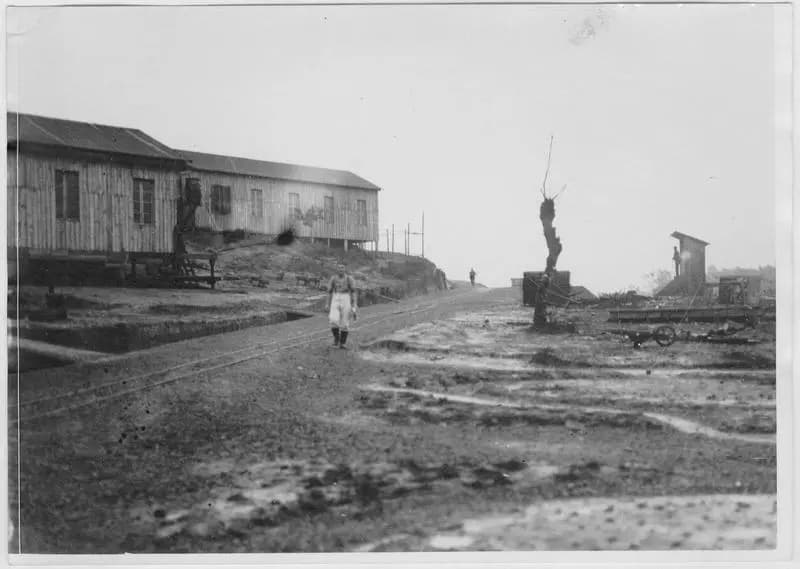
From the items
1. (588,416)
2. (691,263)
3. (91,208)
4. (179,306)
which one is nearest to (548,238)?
(691,263)

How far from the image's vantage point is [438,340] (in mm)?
3762

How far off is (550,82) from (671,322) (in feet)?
4.86

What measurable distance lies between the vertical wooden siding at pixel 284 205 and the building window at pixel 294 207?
2cm

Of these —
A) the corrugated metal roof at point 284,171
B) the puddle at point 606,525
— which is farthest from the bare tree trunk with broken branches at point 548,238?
the puddle at point 606,525

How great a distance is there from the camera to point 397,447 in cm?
335

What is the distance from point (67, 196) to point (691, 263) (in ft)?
11.2

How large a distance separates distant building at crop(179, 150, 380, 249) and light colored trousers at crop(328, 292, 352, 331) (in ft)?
0.96

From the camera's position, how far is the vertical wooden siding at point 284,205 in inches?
147

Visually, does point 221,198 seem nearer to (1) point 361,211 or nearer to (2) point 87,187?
(2) point 87,187

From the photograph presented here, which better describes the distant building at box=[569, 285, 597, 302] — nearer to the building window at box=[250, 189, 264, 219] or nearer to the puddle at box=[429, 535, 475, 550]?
the puddle at box=[429, 535, 475, 550]

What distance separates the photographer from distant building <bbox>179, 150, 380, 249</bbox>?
3.70 meters

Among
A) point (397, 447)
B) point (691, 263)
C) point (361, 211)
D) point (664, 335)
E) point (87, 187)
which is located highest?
point (87, 187)

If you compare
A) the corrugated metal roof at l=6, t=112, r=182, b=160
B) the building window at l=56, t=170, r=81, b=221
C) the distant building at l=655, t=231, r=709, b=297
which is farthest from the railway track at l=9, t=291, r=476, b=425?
the distant building at l=655, t=231, r=709, b=297

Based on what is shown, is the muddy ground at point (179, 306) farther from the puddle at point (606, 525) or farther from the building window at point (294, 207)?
the puddle at point (606, 525)
